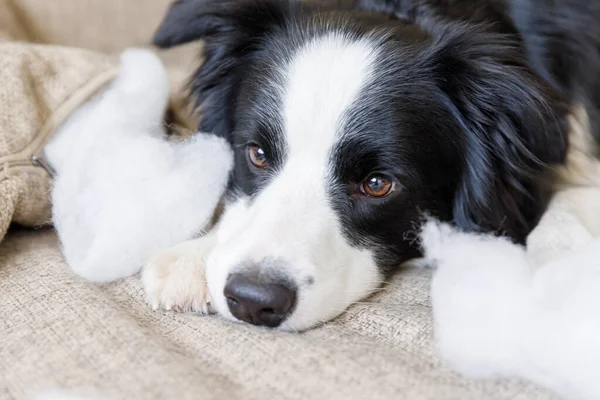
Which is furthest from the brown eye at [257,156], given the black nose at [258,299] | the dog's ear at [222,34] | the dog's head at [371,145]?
the black nose at [258,299]

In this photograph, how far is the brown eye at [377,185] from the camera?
1.38 m

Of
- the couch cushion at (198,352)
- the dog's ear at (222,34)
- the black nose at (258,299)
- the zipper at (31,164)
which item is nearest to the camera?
the couch cushion at (198,352)

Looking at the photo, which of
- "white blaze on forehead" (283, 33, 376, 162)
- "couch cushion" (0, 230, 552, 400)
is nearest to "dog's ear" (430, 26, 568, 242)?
"white blaze on forehead" (283, 33, 376, 162)

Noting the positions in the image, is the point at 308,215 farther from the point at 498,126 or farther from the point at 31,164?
the point at 31,164

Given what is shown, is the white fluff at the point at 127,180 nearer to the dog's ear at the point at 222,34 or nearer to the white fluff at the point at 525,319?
the dog's ear at the point at 222,34

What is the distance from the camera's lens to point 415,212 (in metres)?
1.44

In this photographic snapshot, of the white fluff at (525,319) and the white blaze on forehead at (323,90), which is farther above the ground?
the white blaze on forehead at (323,90)

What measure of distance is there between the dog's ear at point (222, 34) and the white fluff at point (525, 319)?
0.72 m

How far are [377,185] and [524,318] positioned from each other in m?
0.44

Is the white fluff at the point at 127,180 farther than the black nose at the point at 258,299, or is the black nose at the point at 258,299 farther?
the white fluff at the point at 127,180

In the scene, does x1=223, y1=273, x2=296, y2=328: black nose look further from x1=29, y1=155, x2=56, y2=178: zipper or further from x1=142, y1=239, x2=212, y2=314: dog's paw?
x1=29, y1=155, x2=56, y2=178: zipper

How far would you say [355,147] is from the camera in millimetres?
1343

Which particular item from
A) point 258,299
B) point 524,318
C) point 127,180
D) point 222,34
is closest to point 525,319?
point 524,318

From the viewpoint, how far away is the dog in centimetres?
124
